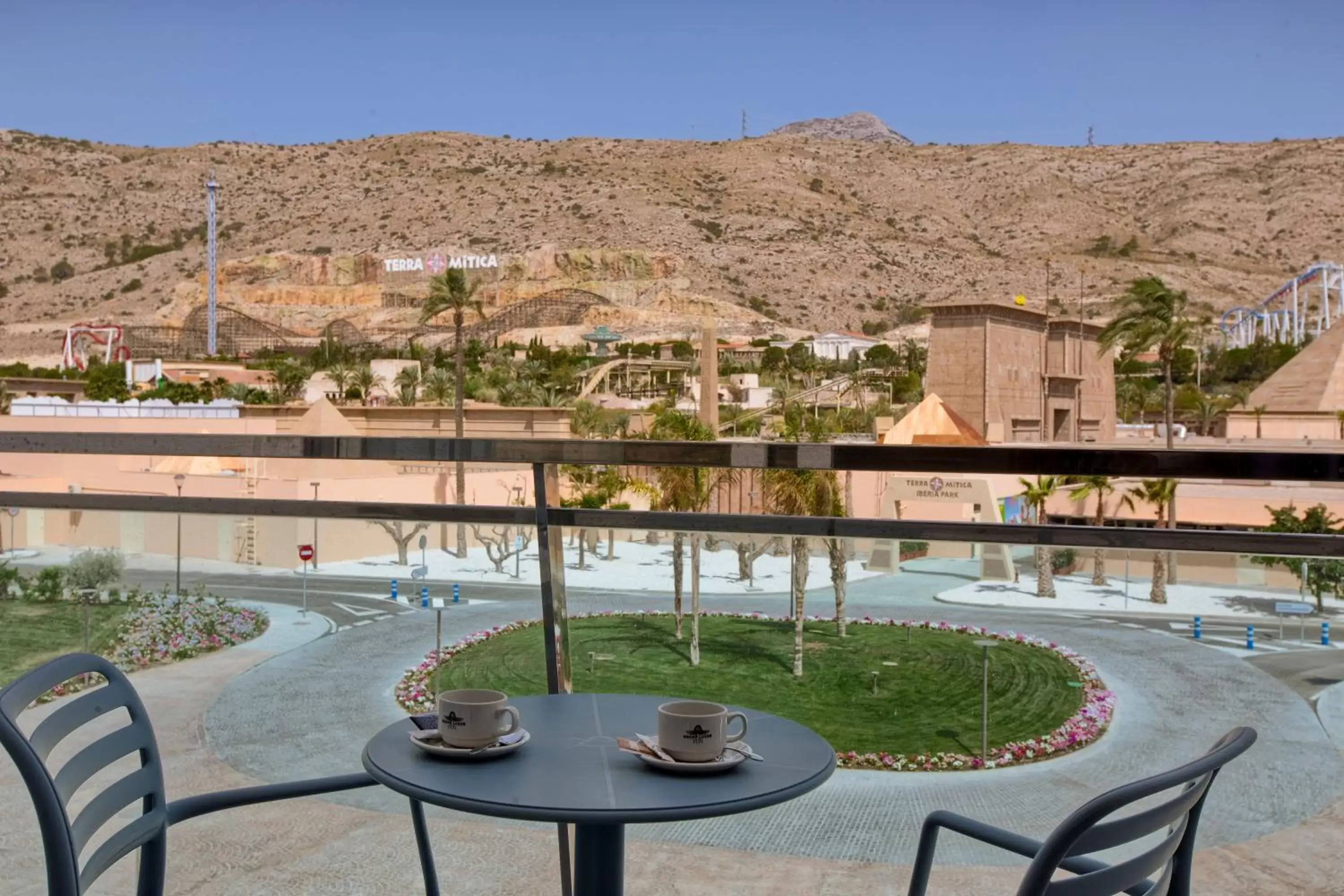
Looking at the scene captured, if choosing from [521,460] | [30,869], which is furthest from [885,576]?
[30,869]

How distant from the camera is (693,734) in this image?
4.96 ft

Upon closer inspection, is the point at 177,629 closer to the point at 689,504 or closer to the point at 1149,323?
the point at 689,504

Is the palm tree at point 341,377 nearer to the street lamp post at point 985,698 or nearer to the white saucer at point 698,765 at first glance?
the street lamp post at point 985,698

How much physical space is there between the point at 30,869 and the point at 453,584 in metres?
1.12

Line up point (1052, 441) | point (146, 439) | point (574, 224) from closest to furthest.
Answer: point (146, 439) → point (1052, 441) → point (574, 224)

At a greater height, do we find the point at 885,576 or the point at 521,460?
the point at 521,460

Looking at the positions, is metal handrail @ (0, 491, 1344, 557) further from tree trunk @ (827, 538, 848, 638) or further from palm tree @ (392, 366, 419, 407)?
palm tree @ (392, 366, 419, 407)

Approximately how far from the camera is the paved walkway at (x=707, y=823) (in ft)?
7.41

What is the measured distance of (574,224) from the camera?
94.8 metres

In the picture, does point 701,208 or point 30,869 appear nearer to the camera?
point 30,869

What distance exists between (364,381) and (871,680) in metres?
45.3

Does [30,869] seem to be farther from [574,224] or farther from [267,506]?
[574,224]

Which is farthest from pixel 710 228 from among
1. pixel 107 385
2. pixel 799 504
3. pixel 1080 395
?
pixel 799 504

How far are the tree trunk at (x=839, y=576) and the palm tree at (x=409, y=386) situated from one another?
120ft
